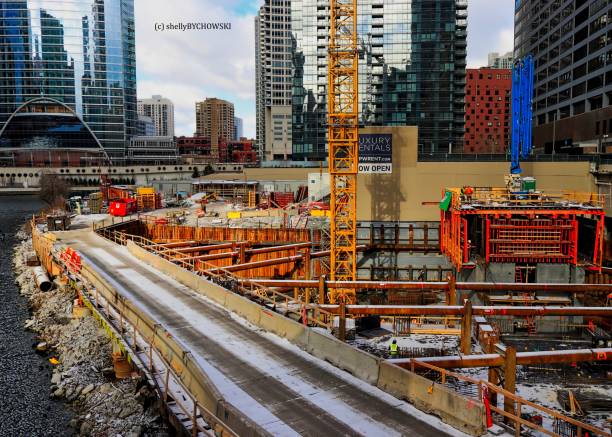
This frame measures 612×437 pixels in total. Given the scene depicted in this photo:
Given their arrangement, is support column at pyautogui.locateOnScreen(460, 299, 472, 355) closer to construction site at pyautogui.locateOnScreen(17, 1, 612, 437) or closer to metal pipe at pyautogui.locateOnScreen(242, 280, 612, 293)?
construction site at pyautogui.locateOnScreen(17, 1, 612, 437)

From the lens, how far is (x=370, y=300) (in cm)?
4200

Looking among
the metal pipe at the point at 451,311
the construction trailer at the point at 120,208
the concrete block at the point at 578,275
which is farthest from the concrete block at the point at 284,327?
the construction trailer at the point at 120,208

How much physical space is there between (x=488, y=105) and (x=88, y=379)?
580 feet

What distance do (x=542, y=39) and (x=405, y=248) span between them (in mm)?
83157

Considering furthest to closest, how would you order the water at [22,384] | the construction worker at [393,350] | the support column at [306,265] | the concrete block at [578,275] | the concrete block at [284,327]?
the support column at [306,265] < the concrete block at [578,275] < the water at [22,384] < the construction worker at [393,350] < the concrete block at [284,327]

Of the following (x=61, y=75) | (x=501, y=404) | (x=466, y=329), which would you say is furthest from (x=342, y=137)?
(x=61, y=75)

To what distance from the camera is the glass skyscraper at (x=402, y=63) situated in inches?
4269

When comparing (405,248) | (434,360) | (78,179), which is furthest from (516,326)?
(78,179)

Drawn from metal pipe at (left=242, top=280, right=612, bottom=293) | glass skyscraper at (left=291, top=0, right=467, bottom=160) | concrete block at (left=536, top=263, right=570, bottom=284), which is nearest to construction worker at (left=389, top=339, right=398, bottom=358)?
metal pipe at (left=242, top=280, right=612, bottom=293)

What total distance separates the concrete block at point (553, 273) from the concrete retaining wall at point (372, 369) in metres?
24.2

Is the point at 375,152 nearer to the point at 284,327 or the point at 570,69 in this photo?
the point at 284,327

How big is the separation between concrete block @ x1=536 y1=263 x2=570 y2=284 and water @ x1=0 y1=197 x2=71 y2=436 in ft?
101

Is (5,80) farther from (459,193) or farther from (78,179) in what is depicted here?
(459,193)

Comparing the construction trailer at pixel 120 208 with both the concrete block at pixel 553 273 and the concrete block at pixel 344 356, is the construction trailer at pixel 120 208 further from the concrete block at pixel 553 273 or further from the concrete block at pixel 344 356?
the concrete block at pixel 344 356
